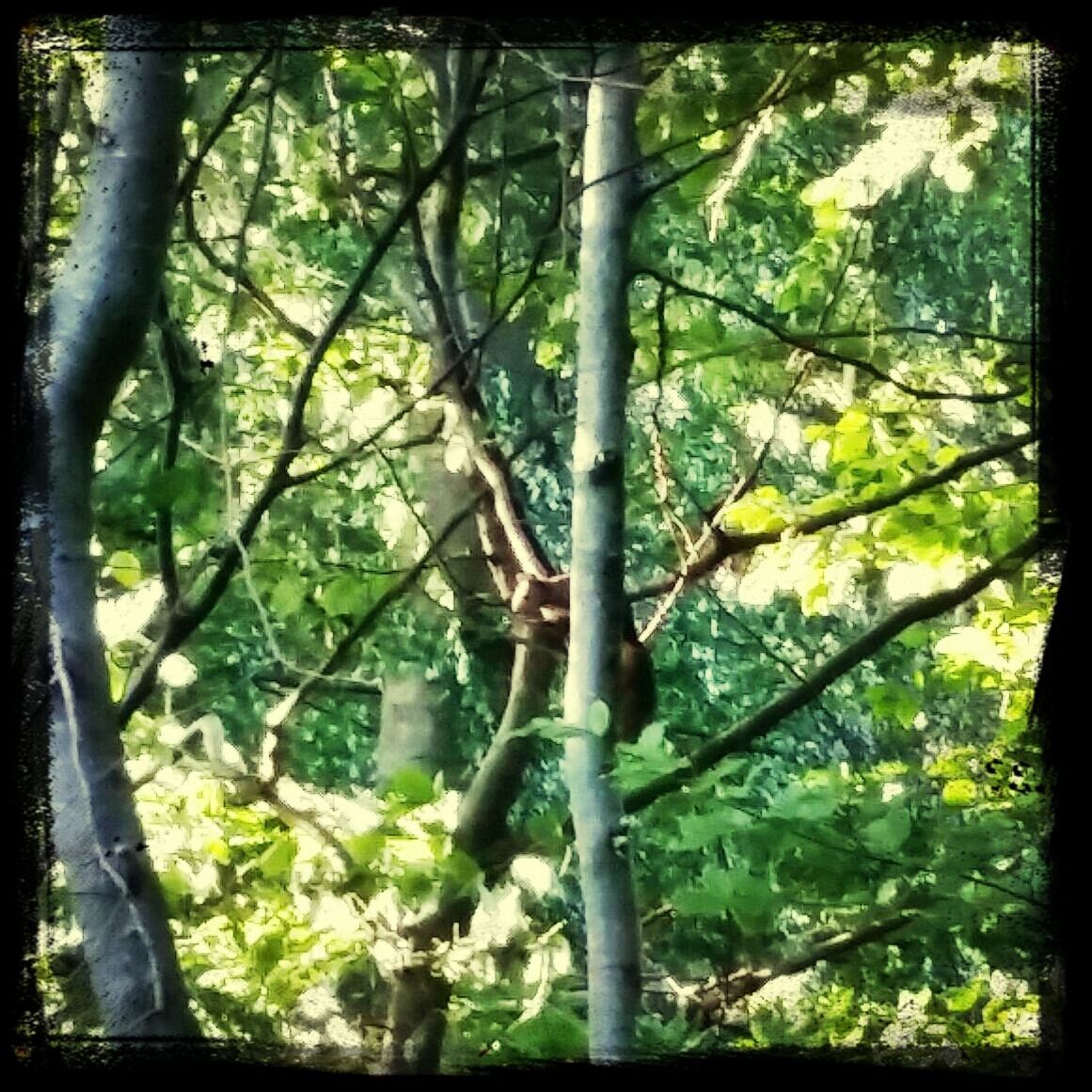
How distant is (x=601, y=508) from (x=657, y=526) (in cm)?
8

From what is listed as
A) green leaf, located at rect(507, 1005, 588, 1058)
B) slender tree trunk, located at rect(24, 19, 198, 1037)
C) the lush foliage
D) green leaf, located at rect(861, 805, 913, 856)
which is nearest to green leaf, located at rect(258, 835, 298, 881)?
the lush foliage

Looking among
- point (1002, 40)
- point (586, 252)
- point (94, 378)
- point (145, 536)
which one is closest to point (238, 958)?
point (145, 536)

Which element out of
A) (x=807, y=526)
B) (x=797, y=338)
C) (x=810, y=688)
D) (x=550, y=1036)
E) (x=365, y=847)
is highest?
(x=797, y=338)

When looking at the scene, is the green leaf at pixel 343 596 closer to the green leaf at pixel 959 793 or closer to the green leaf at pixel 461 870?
the green leaf at pixel 461 870

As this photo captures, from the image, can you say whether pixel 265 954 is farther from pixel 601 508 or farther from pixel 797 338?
pixel 797 338

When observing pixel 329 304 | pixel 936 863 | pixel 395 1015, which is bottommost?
pixel 395 1015

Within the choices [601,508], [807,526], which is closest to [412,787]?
[601,508]

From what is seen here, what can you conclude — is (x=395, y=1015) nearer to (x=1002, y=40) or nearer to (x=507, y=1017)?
(x=507, y=1017)

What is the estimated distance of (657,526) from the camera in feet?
2.74

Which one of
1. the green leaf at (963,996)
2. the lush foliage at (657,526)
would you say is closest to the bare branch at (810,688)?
the lush foliage at (657,526)

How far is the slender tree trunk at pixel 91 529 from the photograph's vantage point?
62 cm

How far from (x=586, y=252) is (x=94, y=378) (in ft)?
1.24

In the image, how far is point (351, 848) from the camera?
2.48 feet

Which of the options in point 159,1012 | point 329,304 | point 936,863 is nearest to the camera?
point 159,1012
